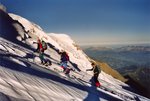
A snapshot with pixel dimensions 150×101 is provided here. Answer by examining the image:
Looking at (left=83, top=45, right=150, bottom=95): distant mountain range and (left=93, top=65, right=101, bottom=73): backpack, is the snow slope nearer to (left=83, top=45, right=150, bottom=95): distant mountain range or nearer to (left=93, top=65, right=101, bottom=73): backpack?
(left=93, top=65, right=101, bottom=73): backpack

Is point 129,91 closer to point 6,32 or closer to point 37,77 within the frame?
point 37,77

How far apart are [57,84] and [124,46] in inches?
54.1

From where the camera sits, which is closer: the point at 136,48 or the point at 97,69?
the point at 97,69

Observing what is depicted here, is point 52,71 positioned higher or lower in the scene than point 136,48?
lower

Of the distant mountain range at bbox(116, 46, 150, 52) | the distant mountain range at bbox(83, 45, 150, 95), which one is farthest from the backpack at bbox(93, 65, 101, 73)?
the distant mountain range at bbox(116, 46, 150, 52)

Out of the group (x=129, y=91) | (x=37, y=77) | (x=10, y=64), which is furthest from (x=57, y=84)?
(x=129, y=91)

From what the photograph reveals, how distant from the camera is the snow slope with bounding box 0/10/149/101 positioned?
589 centimetres

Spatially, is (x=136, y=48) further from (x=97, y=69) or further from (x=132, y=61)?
(x=97, y=69)

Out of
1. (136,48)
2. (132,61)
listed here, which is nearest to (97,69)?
(132,61)

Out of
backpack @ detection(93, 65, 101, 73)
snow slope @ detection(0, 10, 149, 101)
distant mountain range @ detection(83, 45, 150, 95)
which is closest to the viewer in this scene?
snow slope @ detection(0, 10, 149, 101)

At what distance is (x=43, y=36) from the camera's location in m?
6.27

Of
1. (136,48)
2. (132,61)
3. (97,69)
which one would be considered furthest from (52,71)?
(136,48)

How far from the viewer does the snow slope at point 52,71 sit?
19.3ft

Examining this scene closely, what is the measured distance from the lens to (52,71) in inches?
251
